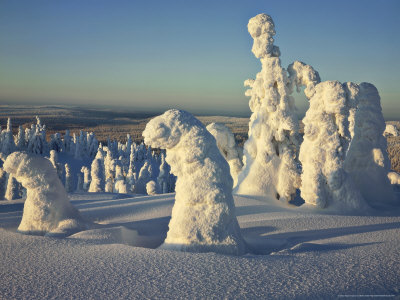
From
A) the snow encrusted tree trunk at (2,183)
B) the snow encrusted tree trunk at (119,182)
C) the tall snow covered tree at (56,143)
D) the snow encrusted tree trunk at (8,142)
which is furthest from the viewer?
the tall snow covered tree at (56,143)

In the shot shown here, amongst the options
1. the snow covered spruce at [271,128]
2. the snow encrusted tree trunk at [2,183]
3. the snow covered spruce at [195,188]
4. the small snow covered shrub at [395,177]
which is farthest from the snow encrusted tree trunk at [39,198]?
the snow encrusted tree trunk at [2,183]

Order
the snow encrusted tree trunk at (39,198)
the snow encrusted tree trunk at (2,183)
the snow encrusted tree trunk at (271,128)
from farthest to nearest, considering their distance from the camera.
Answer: the snow encrusted tree trunk at (2,183) → the snow encrusted tree trunk at (271,128) → the snow encrusted tree trunk at (39,198)

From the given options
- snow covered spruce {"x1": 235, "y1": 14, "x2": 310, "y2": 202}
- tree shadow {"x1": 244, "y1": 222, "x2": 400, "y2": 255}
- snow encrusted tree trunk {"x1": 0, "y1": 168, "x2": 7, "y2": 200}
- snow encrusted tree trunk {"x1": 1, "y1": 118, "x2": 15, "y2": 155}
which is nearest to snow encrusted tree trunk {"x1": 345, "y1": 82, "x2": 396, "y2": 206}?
snow covered spruce {"x1": 235, "y1": 14, "x2": 310, "y2": 202}

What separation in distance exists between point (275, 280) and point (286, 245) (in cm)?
255

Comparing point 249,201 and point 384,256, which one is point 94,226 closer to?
point 249,201

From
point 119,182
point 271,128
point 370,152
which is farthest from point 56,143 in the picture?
point 370,152

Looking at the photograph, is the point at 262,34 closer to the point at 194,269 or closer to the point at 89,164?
the point at 194,269

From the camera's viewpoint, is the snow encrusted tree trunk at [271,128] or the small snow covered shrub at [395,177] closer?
the snow encrusted tree trunk at [271,128]

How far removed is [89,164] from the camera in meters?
44.8

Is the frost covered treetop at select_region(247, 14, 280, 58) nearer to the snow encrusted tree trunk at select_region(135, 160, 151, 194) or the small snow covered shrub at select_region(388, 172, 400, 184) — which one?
the small snow covered shrub at select_region(388, 172, 400, 184)

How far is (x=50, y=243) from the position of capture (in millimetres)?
5441

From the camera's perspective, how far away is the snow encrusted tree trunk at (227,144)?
14.8 meters

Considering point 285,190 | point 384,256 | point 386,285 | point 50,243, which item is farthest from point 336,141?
point 50,243

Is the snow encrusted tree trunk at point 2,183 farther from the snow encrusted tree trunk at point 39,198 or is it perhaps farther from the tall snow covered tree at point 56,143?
the tall snow covered tree at point 56,143
